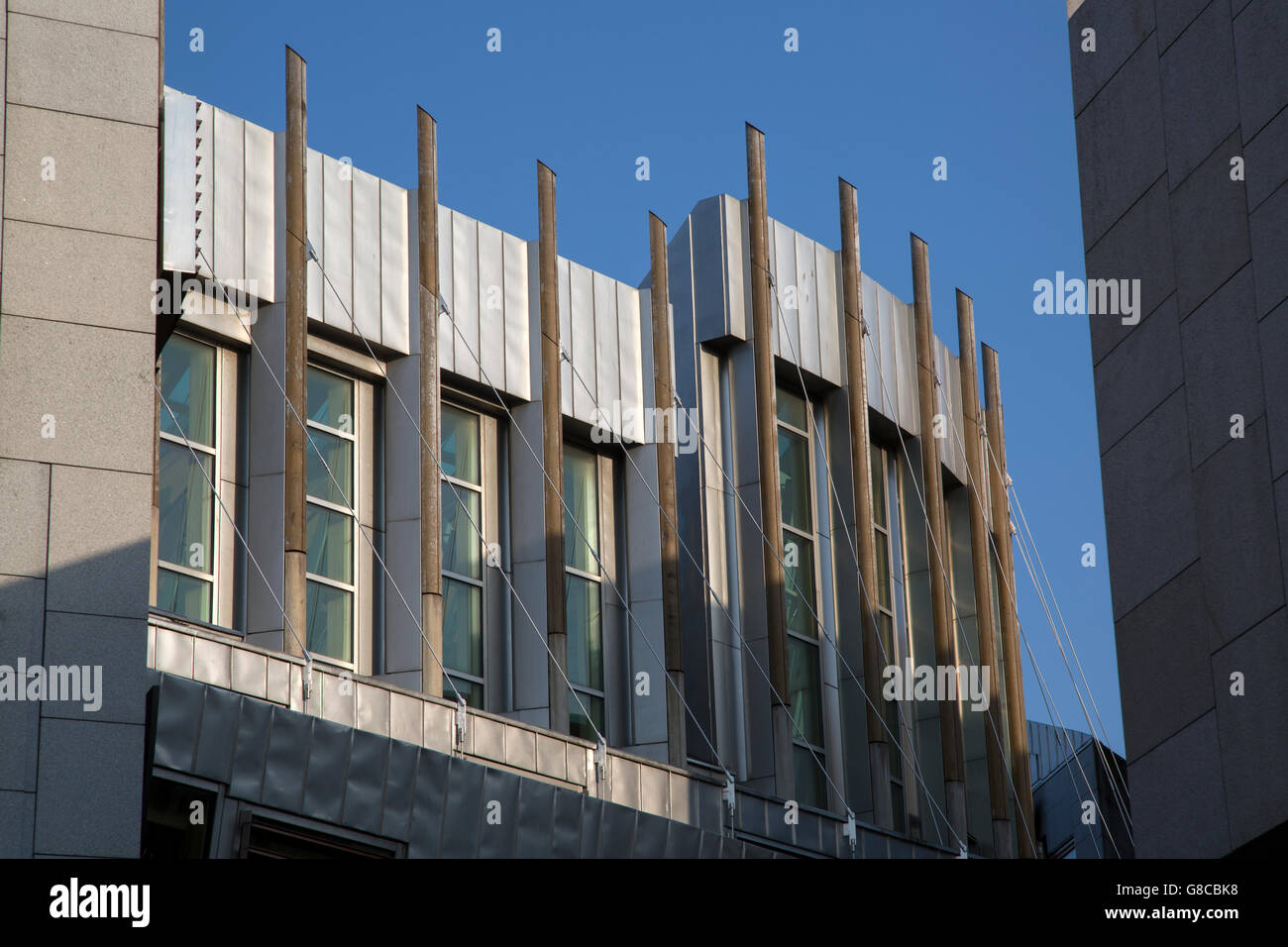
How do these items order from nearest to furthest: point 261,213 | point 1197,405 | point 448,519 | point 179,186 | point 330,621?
point 1197,405
point 179,186
point 261,213
point 330,621
point 448,519

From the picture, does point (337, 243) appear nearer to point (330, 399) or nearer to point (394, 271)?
point (394, 271)

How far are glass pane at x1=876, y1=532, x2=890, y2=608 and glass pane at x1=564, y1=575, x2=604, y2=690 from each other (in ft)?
19.6

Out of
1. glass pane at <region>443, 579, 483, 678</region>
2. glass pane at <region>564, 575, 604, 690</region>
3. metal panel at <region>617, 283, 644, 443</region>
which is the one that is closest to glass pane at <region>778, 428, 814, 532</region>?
metal panel at <region>617, 283, 644, 443</region>

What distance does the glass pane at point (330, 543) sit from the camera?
90.5 feet

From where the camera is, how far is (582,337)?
31.1 m

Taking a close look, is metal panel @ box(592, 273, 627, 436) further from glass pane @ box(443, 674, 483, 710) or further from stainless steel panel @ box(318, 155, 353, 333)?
glass pane @ box(443, 674, 483, 710)

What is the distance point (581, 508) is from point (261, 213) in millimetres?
7145

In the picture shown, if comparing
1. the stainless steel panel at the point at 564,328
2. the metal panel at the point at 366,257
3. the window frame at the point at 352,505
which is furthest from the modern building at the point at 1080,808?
the metal panel at the point at 366,257

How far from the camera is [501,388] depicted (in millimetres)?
30203

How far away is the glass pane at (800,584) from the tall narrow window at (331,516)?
7.82 m

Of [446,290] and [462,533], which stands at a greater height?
[446,290]

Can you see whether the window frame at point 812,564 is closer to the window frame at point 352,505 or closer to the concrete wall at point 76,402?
the window frame at point 352,505

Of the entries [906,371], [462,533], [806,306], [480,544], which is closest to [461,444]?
[462,533]

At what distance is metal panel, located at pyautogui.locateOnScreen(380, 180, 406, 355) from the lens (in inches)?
1130
